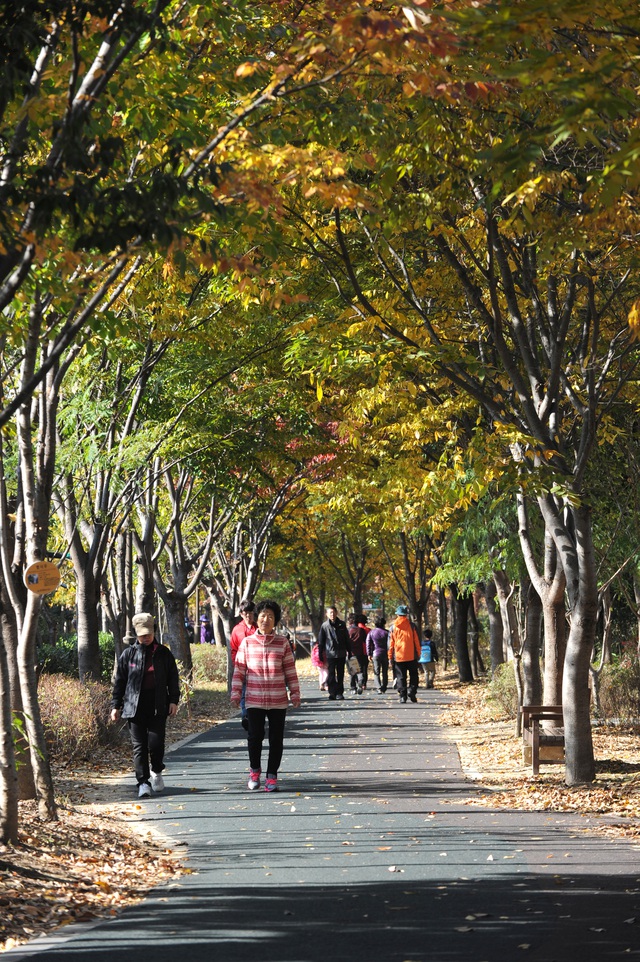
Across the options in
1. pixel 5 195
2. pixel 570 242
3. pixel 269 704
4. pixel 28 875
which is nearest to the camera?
pixel 5 195

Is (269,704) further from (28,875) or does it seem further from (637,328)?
(637,328)

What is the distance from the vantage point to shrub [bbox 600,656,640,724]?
64.8 feet

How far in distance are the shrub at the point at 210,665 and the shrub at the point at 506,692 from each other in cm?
975

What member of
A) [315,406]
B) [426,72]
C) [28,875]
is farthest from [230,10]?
[315,406]

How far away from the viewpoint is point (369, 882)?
26.1 feet

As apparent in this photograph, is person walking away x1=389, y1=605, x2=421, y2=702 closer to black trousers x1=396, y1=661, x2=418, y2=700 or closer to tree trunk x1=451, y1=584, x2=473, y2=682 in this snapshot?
black trousers x1=396, y1=661, x2=418, y2=700

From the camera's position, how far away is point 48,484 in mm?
10258

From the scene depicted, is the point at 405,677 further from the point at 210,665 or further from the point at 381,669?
the point at 210,665

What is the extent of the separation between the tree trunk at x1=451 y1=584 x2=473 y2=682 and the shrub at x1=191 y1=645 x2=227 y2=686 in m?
6.43

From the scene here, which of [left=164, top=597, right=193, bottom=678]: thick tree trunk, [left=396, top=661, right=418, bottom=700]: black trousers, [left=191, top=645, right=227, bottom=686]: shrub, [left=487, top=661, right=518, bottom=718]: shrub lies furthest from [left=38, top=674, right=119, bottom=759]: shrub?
[left=191, top=645, right=227, bottom=686]: shrub

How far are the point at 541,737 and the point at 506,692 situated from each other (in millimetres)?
8230

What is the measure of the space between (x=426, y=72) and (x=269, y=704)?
22.7 ft

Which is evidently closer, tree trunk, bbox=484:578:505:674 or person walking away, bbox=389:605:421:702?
person walking away, bbox=389:605:421:702

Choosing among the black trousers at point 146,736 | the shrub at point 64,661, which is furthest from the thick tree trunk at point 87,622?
the shrub at point 64,661
